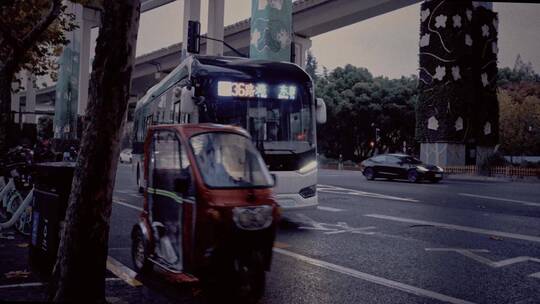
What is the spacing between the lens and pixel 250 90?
10.5 meters

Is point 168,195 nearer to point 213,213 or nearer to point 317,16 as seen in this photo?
point 213,213

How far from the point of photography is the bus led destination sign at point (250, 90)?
33.9 ft

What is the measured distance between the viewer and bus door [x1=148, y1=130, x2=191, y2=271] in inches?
220

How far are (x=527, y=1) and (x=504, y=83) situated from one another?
70858 mm

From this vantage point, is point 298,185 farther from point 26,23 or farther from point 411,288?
point 26,23

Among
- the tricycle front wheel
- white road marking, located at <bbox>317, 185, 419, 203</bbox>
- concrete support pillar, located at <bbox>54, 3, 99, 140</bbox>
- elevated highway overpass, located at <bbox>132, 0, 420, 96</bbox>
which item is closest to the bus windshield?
the tricycle front wheel

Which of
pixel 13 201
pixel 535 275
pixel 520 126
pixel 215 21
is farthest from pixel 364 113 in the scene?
pixel 535 275

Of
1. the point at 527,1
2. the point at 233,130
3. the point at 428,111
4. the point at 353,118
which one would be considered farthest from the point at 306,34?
the point at 527,1

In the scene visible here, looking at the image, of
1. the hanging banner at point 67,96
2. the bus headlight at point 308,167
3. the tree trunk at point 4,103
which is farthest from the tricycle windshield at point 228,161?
the hanging banner at point 67,96

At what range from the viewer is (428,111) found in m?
36.6

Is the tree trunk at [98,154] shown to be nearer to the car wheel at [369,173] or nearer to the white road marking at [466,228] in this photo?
the white road marking at [466,228]

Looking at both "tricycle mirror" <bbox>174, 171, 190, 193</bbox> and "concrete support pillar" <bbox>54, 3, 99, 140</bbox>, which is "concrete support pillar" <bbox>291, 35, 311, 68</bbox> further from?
"tricycle mirror" <bbox>174, 171, 190, 193</bbox>

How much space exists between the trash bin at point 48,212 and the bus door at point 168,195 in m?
1.03

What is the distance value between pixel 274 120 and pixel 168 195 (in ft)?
16.1
